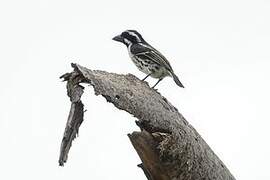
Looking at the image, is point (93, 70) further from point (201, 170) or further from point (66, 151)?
point (201, 170)

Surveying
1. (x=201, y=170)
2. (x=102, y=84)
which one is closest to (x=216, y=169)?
(x=201, y=170)

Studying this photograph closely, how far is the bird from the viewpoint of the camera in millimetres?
10992

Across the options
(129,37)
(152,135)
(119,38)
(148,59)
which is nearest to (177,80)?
(148,59)

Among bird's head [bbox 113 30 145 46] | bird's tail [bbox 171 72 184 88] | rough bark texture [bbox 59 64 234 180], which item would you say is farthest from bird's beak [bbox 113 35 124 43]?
rough bark texture [bbox 59 64 234 180]

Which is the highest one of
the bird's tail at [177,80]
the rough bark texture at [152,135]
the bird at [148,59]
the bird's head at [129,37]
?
the bird's head at [129,37]

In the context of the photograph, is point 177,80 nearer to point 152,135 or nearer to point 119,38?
point 119,38

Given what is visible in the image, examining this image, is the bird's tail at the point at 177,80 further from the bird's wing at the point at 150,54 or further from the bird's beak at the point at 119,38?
the bird's beak at the point at 119,38

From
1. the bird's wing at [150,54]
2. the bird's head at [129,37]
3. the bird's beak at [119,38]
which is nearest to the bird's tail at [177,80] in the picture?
the bird's wing at [150,54]

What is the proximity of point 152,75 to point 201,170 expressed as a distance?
184 inches

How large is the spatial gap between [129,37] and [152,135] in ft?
17.6

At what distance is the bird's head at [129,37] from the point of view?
1158cm

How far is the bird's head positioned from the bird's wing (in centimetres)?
21

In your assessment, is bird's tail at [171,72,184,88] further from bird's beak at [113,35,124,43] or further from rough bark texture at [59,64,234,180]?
rough bark texture at [59,64,234,180]

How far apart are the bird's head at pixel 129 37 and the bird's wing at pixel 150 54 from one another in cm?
21
